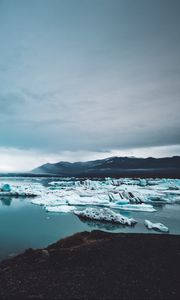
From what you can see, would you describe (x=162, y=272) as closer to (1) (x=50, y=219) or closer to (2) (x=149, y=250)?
(2) (x=149, y=250)

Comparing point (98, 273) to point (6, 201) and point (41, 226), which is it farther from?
point (6, 201)

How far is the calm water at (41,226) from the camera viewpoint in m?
10.1

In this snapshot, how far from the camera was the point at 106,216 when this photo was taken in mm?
13867

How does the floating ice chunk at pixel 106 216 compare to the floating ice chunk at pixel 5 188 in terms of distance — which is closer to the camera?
the floating ice chunk at pixel 106 216

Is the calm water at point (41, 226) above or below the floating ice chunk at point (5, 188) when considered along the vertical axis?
below

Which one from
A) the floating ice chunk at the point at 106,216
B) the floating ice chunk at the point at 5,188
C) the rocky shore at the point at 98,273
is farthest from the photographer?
the floating ice chunk at the point at 5,188

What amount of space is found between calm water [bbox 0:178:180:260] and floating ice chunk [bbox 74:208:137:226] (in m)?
0.43

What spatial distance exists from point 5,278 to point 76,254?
7.01ft

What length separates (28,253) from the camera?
7.24m

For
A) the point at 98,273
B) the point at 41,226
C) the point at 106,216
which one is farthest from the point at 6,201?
the point at 98,273

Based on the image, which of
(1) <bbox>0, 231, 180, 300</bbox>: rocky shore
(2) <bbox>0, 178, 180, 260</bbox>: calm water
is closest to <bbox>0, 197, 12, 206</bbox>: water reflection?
(2) <bbox>0, 178, 180, 260</bbox>: calm water

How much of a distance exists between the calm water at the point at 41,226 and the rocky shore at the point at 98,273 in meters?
2.61

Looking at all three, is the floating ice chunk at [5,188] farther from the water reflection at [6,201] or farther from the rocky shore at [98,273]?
the rocky shore at [98,273]

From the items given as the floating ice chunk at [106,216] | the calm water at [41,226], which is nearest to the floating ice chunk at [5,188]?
the calm water at [41,226]
